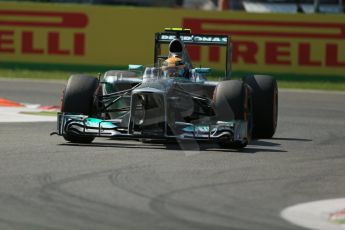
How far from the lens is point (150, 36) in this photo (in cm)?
2877

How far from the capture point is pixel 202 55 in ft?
92.7

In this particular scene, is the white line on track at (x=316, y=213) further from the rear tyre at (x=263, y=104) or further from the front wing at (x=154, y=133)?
the rear tyre at (x=263, y=104)

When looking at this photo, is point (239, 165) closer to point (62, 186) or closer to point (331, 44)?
point (62, 186)

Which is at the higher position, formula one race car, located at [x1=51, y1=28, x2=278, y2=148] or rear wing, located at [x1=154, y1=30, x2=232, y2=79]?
rear wing, located at [x1=154, y1=30, x2=232, y2=79]

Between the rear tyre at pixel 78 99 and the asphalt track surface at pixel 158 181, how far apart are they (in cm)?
20

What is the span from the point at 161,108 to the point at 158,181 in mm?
3089

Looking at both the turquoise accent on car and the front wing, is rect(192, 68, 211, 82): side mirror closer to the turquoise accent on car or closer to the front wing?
the front wing

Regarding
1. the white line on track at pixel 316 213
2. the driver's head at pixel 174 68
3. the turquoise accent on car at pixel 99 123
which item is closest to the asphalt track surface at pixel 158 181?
the white line on track at pixel 316 213

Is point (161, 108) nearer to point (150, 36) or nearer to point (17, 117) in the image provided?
point (17, 117)

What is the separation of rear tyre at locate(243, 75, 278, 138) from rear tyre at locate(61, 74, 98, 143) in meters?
2.50

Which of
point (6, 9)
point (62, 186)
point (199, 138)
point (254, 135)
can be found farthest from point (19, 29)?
point (62, 186)

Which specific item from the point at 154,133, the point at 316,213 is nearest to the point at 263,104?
the point at 154,133

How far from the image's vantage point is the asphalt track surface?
837cm

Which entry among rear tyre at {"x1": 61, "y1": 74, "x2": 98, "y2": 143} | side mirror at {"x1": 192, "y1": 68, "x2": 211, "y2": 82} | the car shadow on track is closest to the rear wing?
side mirror at {"x1": 192, "y1": 68, "x2": 211, "y2": 82}
